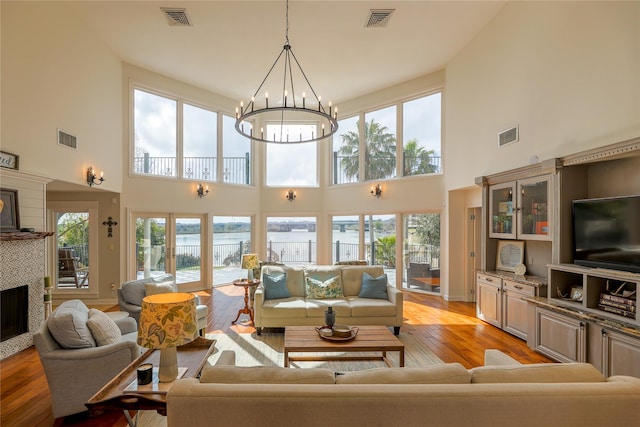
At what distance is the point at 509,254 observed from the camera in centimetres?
510

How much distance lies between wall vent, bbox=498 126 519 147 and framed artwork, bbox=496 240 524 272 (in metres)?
1.60

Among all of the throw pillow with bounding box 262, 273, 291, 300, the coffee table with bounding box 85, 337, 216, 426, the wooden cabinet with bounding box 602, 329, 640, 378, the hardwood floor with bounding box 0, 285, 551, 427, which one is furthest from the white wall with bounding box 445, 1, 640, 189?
the coffee table with bounding box 85, 337, 216, 426

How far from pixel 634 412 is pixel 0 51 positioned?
6446mm

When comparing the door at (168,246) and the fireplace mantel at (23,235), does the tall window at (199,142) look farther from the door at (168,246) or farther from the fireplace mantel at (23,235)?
the fireplace mantel at (23,235)

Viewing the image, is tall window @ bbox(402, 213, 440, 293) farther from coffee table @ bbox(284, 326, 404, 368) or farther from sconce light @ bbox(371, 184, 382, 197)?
coffee table @ bbox(284, 326, 404, 368)

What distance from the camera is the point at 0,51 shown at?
12.0ft

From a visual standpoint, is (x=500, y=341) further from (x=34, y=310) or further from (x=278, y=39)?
(x=34, y=310)

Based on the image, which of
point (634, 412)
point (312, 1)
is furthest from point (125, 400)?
point (312, 1)

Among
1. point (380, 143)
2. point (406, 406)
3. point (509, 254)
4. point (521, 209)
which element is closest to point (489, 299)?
point (509, 254)

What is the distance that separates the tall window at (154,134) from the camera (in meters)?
6.74

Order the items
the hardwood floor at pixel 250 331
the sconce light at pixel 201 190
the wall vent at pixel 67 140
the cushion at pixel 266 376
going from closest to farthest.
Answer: the cushion at pixel 266 376
the hardwood floor at pixel 250 331
the wall vent at pixel 67 140
the sconce light at pixel 201 190

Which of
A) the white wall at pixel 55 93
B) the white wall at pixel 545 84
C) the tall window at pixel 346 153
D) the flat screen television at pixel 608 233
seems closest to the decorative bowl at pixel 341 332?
the flat screen television at pixel 608 233

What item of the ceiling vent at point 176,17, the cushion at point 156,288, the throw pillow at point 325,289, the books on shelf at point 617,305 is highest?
the ceiling vent at point 176,17

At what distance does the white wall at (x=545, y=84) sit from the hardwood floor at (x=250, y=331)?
2534 mm
